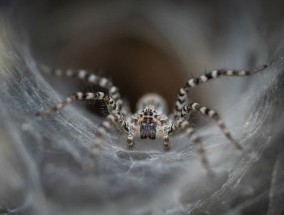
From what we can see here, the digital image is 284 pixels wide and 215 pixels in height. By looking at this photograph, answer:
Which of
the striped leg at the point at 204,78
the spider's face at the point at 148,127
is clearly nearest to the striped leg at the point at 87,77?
the spider's face at the point at 148,127

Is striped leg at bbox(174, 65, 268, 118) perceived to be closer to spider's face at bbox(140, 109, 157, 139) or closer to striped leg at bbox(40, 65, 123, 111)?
spider's face at bbox(140, 109, 157, 139)

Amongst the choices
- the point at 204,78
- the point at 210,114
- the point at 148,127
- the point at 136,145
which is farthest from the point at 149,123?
the point at 210,114

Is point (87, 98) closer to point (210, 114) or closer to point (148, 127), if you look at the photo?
point (148, 127)

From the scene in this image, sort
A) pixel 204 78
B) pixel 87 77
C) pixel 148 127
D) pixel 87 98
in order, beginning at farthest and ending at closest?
pixel 148 127, pixel 87 77, pixel 204 78, pixel 87 98

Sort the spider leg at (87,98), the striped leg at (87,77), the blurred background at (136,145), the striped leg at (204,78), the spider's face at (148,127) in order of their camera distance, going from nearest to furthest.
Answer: the blurred background at (136,145), the spider leg at (87,98), the striped leg at (204,78), the striped leg at (87,77), the spider's face at (148,127)

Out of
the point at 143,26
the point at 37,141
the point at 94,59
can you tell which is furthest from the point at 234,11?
the point at 37,141

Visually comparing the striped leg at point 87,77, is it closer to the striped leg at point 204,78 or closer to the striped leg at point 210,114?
the striped leg at point 204,78

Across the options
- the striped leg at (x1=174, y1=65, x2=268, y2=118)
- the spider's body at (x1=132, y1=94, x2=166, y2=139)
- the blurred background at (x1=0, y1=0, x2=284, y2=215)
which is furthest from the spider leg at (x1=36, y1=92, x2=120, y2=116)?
the striped leg at (x1=174, y1=65, x2=268, y2=118)

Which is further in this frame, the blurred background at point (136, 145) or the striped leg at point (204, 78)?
the striped leg at point (204, 78)

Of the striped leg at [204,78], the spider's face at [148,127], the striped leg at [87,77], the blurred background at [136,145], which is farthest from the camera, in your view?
the spider's face at [148,127]
